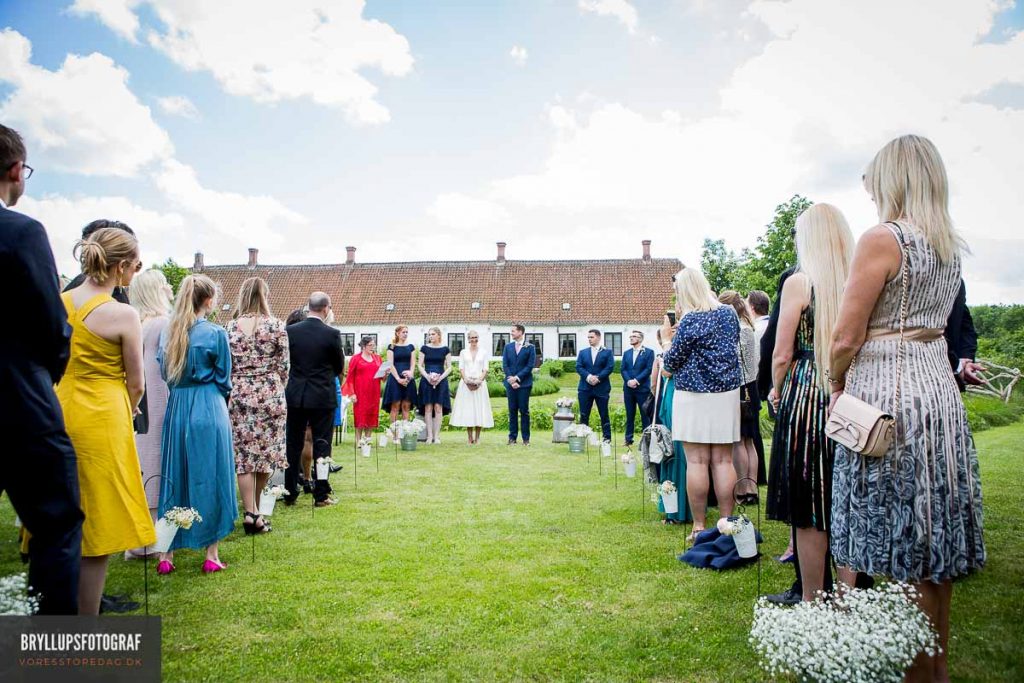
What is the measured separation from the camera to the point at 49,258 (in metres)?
2.54

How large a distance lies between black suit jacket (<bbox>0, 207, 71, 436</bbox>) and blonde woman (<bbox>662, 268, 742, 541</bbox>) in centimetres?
403

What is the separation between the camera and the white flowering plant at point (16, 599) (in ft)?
7.60

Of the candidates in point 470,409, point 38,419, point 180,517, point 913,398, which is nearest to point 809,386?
point 913,398

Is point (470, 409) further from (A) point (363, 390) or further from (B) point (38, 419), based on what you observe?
(B) point (38, 419)

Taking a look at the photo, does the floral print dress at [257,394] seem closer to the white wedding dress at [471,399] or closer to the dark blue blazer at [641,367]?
the white wedding dress at [471,399]

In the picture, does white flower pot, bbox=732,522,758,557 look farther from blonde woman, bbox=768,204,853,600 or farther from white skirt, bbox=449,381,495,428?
white skirt, bbox=449,381,495,428

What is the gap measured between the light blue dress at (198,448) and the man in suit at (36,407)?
209 centimetres

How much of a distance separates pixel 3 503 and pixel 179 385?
4.01 meters

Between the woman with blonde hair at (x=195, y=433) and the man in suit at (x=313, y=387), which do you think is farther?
the man in suit at (x=313, y=387)

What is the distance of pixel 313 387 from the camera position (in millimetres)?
6777

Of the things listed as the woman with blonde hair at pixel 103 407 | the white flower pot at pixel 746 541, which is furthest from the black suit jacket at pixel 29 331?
the white flower pot at pixel 746 541

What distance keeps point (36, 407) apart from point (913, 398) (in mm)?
3392

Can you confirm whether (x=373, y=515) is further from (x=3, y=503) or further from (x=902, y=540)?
(x=902, y=540)

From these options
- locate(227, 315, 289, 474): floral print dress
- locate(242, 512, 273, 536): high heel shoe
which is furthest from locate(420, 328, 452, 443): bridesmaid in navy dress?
locate(242, 512, 273, 536): high heel shoe
